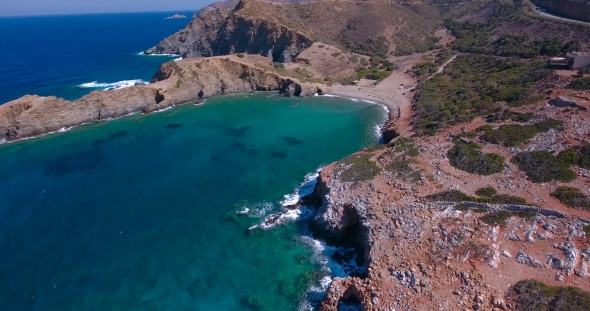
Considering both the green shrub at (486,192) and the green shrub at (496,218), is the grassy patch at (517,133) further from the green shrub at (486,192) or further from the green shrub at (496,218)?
the green shrub at (496,218)

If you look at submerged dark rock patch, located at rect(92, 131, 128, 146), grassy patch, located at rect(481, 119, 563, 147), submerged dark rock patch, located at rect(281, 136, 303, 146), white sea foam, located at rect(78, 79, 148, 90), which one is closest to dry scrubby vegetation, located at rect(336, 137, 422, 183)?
grassy patch, located at rect(481, 119, 563, 147)

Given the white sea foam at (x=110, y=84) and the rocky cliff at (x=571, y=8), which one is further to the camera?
the white sea foam at (x=110, y=84)

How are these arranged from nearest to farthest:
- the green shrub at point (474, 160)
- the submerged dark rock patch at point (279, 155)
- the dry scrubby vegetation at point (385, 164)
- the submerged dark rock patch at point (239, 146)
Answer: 1. the green shrub at point (474, 160)
2. the dry scrubby vegetation at point (385, 164)
3. the submerged dark rock patch at point (279, 155)
4. the submerged dark rock patch at point (239, 146)

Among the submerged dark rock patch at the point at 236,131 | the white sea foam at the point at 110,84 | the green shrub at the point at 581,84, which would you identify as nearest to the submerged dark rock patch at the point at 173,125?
the submerged dark rock patch at the point at 236,131

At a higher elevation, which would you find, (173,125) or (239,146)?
(173,125)

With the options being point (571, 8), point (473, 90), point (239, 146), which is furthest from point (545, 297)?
point (571, 8)

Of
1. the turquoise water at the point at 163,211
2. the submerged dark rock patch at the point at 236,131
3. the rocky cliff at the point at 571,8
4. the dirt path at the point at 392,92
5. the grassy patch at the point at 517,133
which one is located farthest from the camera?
the rocky cliff at the point at 571,8

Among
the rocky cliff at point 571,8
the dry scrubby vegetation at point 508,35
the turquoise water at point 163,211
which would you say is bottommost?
the turquoise water at point 163,211

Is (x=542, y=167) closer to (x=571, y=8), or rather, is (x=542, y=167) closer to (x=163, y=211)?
(x=163, y=211)
